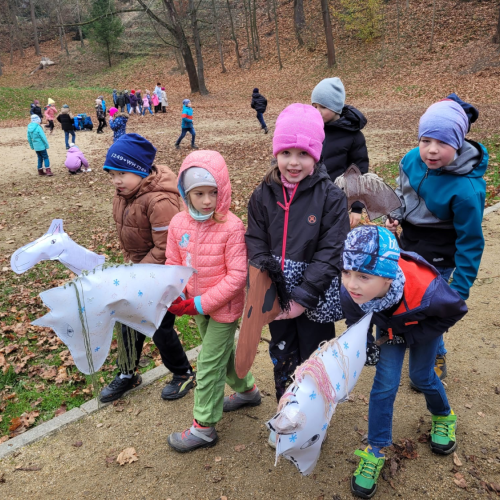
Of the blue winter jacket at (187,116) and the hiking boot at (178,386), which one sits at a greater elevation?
the blue winter jacket at (187,116)

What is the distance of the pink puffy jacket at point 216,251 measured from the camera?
2766 millimetres

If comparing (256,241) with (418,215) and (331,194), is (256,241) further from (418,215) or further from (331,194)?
(418,215)

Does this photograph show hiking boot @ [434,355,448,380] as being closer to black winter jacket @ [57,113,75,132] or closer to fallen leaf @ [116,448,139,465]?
fallen leaf @ [116,448,139,465]

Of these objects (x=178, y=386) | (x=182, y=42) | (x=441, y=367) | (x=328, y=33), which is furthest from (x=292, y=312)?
(x=182, y=42)

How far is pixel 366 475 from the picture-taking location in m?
2.61

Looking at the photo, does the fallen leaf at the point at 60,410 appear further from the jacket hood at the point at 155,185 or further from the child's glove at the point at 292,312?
the child's glove at the point at 292,312

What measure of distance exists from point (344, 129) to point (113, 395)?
296 centimetres

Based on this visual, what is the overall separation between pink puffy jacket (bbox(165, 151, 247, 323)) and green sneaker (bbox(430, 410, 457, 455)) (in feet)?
4.88

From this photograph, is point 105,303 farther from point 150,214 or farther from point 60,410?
point 60,410

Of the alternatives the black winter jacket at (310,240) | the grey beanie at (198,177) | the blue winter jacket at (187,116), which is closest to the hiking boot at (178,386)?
the black winter jacket at (310,240)

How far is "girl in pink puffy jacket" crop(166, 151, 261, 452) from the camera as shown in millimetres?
2738

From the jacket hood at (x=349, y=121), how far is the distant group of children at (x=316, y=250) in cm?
76

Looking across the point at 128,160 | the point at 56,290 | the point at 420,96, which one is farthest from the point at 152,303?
the point at 420,96

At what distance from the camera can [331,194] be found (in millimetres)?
2574
